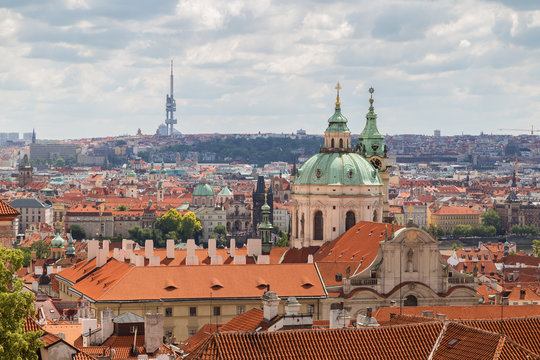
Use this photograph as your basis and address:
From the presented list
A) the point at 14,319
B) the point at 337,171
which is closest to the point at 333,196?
the point at 337,171

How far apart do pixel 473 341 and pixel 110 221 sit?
12988 cm

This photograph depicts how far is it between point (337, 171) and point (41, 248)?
44.5m

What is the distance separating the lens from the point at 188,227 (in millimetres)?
146125

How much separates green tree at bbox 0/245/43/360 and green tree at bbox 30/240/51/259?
77918 mm

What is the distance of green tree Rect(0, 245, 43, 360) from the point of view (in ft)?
81.3

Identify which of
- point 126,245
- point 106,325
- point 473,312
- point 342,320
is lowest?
point 473,312

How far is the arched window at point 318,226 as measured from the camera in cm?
7238

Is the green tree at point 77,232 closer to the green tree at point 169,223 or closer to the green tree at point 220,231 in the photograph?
the green tree at point 169,223

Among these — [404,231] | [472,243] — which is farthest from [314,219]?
[472,243]

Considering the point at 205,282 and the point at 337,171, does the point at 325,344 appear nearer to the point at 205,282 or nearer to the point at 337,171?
the point at 205,282

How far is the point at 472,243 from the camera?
498 ft

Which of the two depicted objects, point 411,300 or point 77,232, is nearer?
point 411,300

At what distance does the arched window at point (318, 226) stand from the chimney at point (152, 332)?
3482cm

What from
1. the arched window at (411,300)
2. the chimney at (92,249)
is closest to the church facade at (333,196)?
the chimney at (92,249)
